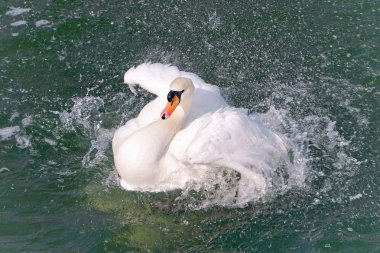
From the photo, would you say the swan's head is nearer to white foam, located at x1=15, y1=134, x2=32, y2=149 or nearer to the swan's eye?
the swan's eye

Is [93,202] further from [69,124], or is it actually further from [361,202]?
[361,202]

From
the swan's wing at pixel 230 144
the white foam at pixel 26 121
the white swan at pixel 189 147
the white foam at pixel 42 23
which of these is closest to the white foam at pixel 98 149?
the white swan at pixel 189 147

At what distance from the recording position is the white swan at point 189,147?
672 cm

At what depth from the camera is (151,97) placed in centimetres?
927

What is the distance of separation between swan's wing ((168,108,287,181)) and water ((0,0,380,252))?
1.61ft

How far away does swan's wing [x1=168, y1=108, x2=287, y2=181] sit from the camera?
21.7 ft

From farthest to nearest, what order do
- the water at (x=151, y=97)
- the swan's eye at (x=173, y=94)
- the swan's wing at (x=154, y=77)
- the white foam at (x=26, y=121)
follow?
the white foam at (x=26, y=121), the swan's wing at (x=154, y=77), the swan's eye at (x=173, y=94), the water at (x=151, y=97)

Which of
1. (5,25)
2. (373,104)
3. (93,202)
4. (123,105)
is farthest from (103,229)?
(5,25)

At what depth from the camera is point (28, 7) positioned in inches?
444

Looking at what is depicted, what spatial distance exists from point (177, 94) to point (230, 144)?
0.79 m

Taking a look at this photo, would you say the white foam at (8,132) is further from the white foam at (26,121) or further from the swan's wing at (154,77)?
the swan's wing at (154,77)

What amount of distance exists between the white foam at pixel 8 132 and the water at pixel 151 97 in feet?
0.04

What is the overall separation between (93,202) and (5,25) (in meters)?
4.77

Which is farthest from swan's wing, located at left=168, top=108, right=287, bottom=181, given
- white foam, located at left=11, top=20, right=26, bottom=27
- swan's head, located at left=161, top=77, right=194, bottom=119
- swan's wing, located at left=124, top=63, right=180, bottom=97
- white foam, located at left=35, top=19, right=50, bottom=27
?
white foam, located at left=11, top=20, right=26, bottom=27
